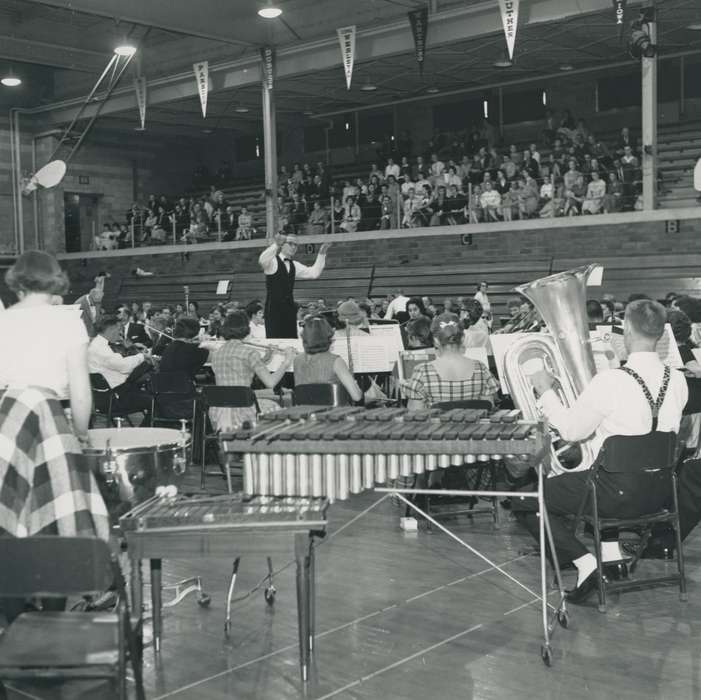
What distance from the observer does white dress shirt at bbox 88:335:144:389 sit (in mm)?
6863

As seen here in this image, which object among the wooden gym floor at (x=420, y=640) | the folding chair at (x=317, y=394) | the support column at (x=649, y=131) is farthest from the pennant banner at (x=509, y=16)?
the wooden gym floor at (x=420, y=640)

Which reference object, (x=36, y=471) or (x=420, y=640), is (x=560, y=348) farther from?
(x=36, y=471)

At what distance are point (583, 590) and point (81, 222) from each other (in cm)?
2364

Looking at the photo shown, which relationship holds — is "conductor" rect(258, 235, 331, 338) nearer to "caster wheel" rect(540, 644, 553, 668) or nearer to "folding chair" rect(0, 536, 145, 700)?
"caster wheel" rect(540, 644, 553, 668)

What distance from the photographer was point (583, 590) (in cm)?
425

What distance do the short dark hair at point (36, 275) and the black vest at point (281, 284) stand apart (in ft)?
16.3

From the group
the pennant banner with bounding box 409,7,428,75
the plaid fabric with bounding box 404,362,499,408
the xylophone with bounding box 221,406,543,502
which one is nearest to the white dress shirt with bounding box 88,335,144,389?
the plaid fabric with bounding box 404,362,499,408

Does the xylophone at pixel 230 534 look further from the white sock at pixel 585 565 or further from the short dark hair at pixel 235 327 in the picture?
the short dark hair at pixel 235 327

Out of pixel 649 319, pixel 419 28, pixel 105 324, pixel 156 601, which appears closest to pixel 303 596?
pixel 156 601

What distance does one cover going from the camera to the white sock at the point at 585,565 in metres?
4.25

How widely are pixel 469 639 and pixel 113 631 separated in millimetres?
1590

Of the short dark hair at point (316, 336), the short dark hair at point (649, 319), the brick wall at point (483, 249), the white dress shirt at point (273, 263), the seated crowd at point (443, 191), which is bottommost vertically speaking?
the short dark hair at point (316, 336)

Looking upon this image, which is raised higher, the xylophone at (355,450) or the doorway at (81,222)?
the doorway at (81,222)

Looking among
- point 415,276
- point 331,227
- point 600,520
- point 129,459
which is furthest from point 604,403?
point 331,227
